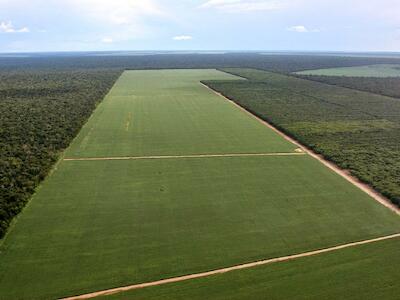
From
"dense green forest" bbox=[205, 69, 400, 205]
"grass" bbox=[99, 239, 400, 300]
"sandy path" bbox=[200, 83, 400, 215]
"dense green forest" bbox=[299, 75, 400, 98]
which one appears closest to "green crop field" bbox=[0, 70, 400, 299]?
"sandy path" bbox=[200, 83, 400, 215]

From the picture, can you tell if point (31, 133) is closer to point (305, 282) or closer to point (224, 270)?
point (224, 270)

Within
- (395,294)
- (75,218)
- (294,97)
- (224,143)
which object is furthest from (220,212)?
(294,97)

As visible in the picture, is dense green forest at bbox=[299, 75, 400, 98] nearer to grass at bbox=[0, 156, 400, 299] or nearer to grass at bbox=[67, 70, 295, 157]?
grass at bbox=[67, 70, 295, 157]

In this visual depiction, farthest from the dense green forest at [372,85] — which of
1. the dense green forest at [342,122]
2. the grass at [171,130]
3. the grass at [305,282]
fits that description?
the grass at [305,282]

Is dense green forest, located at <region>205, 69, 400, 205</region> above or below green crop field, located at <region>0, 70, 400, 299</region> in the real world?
above

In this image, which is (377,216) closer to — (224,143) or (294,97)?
(224,143)

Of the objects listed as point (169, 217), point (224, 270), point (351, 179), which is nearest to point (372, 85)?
point (351, 179)
